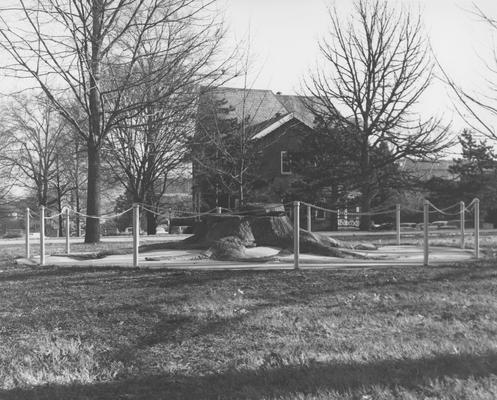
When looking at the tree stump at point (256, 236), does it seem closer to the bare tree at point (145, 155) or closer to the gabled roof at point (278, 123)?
the bare tree at point (145, 155)

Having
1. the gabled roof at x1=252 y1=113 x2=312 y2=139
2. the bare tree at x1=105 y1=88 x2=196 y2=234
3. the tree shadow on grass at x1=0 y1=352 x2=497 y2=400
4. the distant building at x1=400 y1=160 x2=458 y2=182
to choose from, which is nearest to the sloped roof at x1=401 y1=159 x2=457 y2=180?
the distant building at x1=400 y1=160 x2=458 y2=182

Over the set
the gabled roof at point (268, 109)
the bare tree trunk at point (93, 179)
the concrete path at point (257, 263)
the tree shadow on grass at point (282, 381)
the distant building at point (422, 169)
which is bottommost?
the tree shadow on grass at point (282, 381)

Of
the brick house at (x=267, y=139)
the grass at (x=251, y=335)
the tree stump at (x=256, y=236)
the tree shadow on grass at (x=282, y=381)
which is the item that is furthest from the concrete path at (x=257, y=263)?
the brick house at (x=267, y=139)

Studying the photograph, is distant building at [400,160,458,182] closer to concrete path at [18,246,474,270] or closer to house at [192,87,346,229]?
house at [192,87,346,229]

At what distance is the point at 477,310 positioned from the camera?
6551 mm

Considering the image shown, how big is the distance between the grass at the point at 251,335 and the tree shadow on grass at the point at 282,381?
14mm

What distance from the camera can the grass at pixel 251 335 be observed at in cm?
411

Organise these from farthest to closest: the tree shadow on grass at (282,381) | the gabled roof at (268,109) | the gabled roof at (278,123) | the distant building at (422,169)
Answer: the gabled roof at (268,109), the gabled roof at (278,123), the distant building at (422,169), the tree shadow on grass at (282,381)

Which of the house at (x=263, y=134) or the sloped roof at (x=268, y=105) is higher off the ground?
the sloped roof at (x=268, y=105)

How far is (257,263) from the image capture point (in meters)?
10.3

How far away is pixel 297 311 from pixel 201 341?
145 centimetres

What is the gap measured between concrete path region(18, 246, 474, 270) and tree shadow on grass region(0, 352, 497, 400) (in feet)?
16.6

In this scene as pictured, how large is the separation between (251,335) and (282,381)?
4.68ft

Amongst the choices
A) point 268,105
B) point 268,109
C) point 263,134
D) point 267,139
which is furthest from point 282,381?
point 268,105
